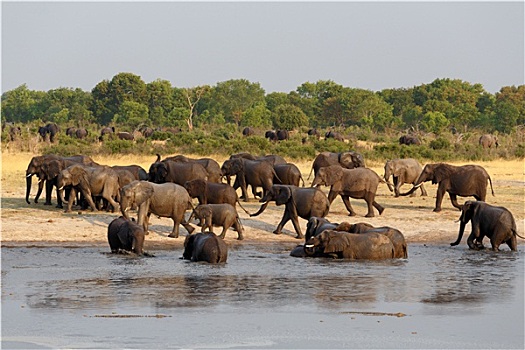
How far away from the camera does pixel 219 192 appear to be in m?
19.9

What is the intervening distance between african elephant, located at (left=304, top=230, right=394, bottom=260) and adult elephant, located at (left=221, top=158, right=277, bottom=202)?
302 inches

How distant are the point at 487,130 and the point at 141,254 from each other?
59683 mm

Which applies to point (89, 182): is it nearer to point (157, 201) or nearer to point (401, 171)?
point (157, 201)

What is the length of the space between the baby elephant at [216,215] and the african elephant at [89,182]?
341 centimetres

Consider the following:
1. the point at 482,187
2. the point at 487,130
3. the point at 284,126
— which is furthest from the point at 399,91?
the point at 482,187

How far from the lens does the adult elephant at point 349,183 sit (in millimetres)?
21562

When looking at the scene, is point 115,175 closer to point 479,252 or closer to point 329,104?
point 479,252

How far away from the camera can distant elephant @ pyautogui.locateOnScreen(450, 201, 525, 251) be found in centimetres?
1742

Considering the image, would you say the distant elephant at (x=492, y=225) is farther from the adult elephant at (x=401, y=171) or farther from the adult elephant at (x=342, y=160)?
the adult elephant at (x=342, y=160)

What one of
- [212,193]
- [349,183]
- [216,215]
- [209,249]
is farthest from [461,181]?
[209,249]

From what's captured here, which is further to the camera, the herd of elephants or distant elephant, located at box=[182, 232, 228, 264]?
the herd of elephants

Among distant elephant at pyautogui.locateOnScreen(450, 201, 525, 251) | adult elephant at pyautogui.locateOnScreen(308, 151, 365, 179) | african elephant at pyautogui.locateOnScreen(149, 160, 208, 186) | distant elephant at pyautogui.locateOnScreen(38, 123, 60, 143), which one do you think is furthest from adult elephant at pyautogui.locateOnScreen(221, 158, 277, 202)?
distant elephant at pyautogui.locateOnScreen(38, 123, 60, 143)

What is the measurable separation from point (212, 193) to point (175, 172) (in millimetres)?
2830

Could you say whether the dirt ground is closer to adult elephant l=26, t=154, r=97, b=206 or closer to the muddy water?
adult elephant l=26, t=154, r=97, b=206
